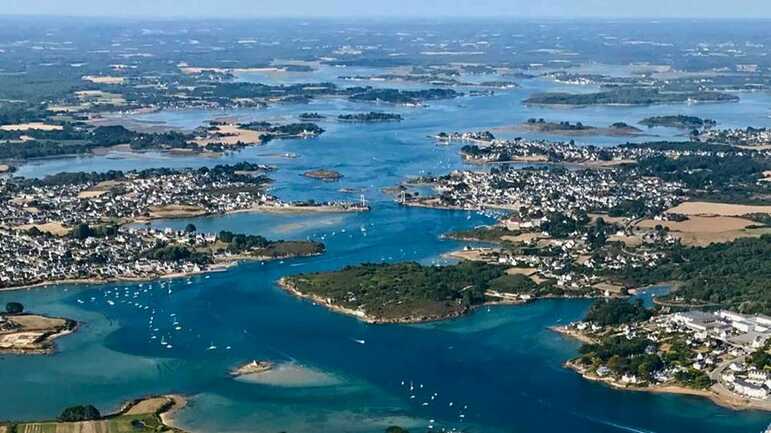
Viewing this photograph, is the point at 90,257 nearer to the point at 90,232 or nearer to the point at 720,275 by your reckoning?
the point at 90,232

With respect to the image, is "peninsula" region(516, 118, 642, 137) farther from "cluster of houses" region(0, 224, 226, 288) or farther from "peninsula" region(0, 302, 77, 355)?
"peninsula" region(0, 302, 77, 355)

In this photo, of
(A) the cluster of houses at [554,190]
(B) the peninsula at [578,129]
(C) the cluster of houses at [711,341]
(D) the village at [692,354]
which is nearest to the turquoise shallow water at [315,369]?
(D) the village at [692,354]

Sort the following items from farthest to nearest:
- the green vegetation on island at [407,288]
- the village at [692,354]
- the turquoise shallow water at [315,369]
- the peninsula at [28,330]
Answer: the green vegetation on island at [407,288] < the peninsula at [28,330] < the village at [692,354] < the turquoise shallow water at [315,369]

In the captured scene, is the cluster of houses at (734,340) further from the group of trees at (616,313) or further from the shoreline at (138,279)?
the shoreline at (138,279)

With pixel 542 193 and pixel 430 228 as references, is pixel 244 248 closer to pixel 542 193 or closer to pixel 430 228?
pixel 430 228

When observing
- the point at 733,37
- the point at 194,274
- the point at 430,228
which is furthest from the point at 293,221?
the point at 733,37

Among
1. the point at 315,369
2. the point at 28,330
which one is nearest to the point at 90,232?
the point at 28,330
